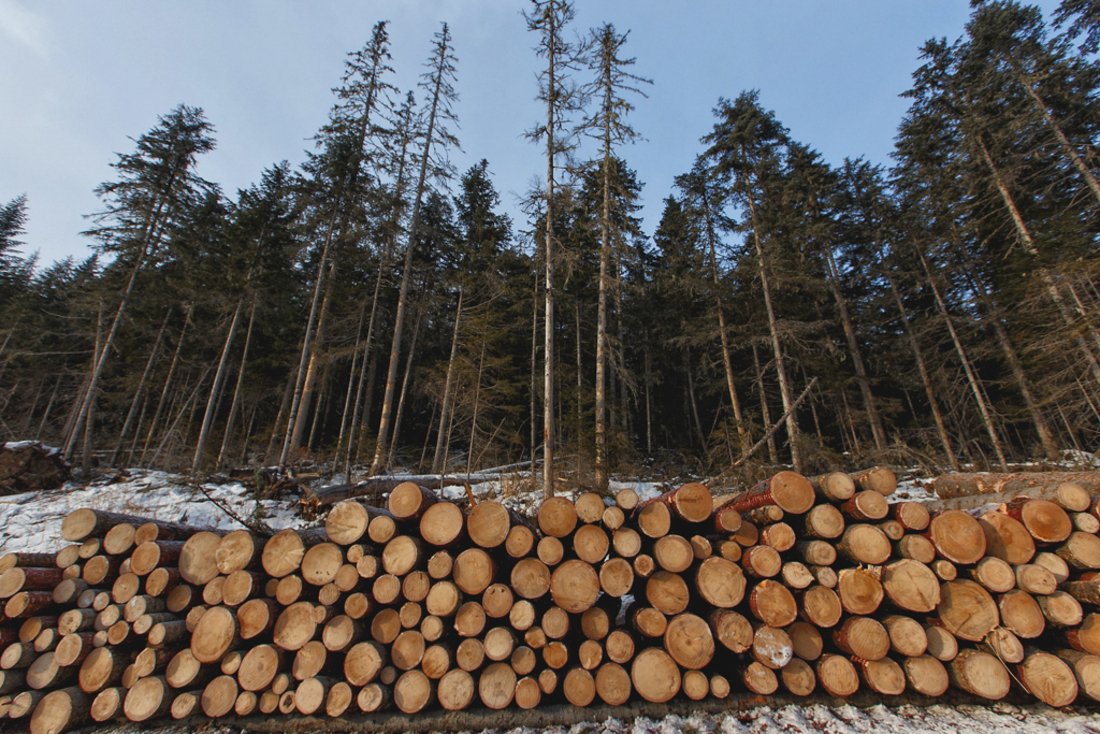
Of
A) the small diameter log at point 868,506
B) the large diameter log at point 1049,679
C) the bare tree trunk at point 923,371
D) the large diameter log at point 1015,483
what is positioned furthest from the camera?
the bare tree trunk at point 923,371

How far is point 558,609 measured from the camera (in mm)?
3062

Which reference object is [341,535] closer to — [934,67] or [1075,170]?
[1075,170]

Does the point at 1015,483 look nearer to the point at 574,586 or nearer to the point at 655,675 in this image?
the point at 655,675

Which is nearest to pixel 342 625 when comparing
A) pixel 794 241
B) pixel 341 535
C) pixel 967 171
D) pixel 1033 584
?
pixel 341 535

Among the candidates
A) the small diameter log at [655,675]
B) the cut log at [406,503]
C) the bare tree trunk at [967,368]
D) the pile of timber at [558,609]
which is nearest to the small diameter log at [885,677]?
the pile of timber at [558,609]

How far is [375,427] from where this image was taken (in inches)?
891

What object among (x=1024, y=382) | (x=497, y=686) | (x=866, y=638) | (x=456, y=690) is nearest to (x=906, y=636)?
(x=866, y=638)

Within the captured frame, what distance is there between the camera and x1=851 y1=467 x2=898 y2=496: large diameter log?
10.7ft

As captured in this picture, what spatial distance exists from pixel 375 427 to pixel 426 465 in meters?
5.39

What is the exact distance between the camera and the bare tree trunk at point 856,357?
1566 cm

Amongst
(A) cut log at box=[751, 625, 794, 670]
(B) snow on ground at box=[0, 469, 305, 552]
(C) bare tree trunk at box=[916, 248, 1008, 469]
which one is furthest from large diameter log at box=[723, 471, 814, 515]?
(C) bare tree trunk at box=[916, 248, 1008, 469]

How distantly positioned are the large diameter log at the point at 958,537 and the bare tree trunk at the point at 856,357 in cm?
1437

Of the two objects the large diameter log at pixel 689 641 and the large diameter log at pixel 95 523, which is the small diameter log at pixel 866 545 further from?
the large diameter log at pixel 95 523

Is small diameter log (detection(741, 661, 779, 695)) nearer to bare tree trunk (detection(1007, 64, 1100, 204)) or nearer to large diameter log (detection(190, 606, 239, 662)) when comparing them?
large diameter log (detection(190, 606, 239, 662))
